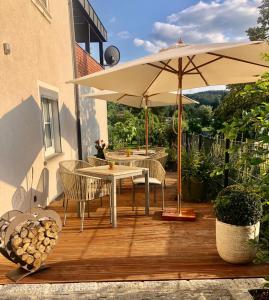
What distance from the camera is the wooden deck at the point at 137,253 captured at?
10.4 feet

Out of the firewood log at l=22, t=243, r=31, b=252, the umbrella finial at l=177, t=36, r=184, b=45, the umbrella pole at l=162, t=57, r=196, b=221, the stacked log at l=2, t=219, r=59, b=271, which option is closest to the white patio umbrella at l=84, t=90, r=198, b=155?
the umbrella pole at l=162, t=57, r=196, b=221

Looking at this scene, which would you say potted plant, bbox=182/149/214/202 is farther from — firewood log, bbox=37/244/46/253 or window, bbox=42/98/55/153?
firewood log, bbox=37/244/46/253

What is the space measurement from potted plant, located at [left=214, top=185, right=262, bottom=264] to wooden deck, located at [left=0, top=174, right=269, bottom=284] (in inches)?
5.3

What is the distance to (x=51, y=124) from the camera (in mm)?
6699

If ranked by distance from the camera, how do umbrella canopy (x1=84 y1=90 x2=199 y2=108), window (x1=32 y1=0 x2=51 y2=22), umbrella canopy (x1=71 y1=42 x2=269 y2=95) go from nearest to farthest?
umbrella canopy (x1=71 y1=42 x2=269 y2=95) < window (x1=32 y1=0 x2=51 y2=22) < umbrella canopy (x1=84 y1=90 x2=199 y2=108)

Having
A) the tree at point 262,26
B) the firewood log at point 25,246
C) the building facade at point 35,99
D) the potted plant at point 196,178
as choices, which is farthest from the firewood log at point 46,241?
the tree at point 262,26

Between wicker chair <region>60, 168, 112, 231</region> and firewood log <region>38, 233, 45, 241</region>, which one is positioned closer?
firewood log <region>38, 233, 45, 241</region>

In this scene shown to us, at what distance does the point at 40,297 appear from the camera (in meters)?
2.79

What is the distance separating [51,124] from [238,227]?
15.7 feet

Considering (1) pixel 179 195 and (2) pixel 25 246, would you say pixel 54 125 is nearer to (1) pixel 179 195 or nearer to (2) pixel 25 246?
(1) pixel 179 195

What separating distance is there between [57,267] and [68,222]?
162cm

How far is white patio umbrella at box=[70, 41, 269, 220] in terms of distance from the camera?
4.15 meters

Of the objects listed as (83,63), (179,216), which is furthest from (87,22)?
(179,216)

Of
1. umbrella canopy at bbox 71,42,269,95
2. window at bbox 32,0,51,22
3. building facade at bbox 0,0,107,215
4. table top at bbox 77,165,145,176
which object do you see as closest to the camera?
umbrella canopy at bbox 71,42,269,95
